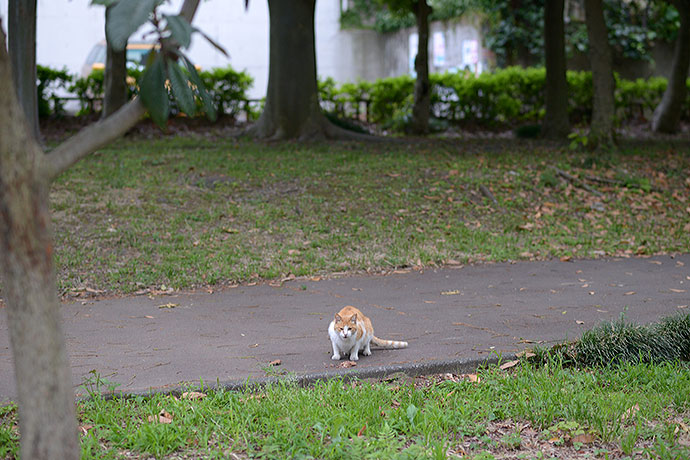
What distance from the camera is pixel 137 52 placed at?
21781 millimetres

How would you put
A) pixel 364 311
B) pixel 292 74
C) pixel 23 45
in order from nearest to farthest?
pixel 364 311 < pixel 23 45 < pixel 292 74

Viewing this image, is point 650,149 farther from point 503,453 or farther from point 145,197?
point 503,453

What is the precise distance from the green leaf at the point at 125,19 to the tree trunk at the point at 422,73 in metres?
15.1

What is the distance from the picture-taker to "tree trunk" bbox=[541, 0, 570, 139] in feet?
53.4

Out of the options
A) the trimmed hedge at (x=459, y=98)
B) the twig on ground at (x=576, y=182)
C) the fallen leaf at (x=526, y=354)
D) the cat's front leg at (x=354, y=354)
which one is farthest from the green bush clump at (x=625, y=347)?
the trimmed hedge at (x=459, y=98)

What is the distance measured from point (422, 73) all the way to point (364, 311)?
11.5 metres

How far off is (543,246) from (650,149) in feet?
23.3

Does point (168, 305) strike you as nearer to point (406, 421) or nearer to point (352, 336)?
point (352, 336)

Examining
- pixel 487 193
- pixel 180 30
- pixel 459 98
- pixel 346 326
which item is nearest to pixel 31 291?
pixel 180 30

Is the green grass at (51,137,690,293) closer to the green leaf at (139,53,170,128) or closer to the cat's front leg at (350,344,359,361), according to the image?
the cat's front leg at (350,344,359,361)

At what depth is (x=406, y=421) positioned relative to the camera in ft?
13.3

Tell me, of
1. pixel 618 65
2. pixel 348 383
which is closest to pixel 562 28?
pixel 618 65

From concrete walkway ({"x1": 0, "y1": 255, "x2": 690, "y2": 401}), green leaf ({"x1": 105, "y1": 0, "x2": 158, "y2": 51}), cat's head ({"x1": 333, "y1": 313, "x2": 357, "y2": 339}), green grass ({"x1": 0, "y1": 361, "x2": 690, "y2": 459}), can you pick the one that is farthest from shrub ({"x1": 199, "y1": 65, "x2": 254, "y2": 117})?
green leaf ({"x1": 105, "y1": 0, "x2": 158, "y2": 51})

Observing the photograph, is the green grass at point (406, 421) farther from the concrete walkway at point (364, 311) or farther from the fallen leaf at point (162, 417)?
the concrete walkway at point (364, 311)
